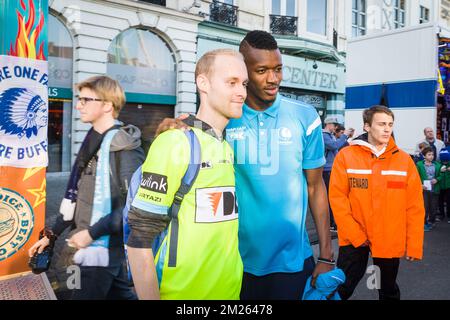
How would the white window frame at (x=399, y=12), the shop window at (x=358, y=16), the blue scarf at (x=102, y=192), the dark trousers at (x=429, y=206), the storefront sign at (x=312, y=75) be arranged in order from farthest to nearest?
1. the white window frame at (x=399, y=12)
2. the shop window at (x=358, y=16)
3. the storefront sign at (x=312, y=75)
4. the dark trousers at (x=429, y=206)
5. the blue scarf at (x=102, y=192)

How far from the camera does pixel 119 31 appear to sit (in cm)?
671

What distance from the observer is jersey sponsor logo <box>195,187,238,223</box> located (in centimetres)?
160

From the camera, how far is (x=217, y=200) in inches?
64.4

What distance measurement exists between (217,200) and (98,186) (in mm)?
697

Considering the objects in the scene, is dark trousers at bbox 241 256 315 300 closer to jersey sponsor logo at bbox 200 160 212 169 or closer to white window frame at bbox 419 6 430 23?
jersey sponsor logo at bbox 200 160 212 169

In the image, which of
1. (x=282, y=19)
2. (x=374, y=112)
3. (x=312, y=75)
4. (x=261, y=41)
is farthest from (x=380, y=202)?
(x=312, y=75)

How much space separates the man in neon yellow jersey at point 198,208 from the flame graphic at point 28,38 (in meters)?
1.77

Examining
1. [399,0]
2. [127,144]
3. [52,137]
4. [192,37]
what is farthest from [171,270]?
[399,0]

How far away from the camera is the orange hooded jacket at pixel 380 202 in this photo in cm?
291

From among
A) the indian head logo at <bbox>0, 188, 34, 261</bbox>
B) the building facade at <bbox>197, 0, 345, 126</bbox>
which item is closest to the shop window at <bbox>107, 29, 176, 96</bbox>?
the indian head logo at <bbox>0, 188, 34, 261</bbox>

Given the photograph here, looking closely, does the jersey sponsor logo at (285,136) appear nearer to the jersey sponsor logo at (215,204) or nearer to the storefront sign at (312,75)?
the jersey sponsor logo at (215,204)

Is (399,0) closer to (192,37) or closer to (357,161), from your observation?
(192,37)

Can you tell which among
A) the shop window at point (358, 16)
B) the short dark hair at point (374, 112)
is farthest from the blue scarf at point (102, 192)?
the shop window at point (358, 16)

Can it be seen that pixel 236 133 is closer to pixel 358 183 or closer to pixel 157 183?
pixel 157 183
